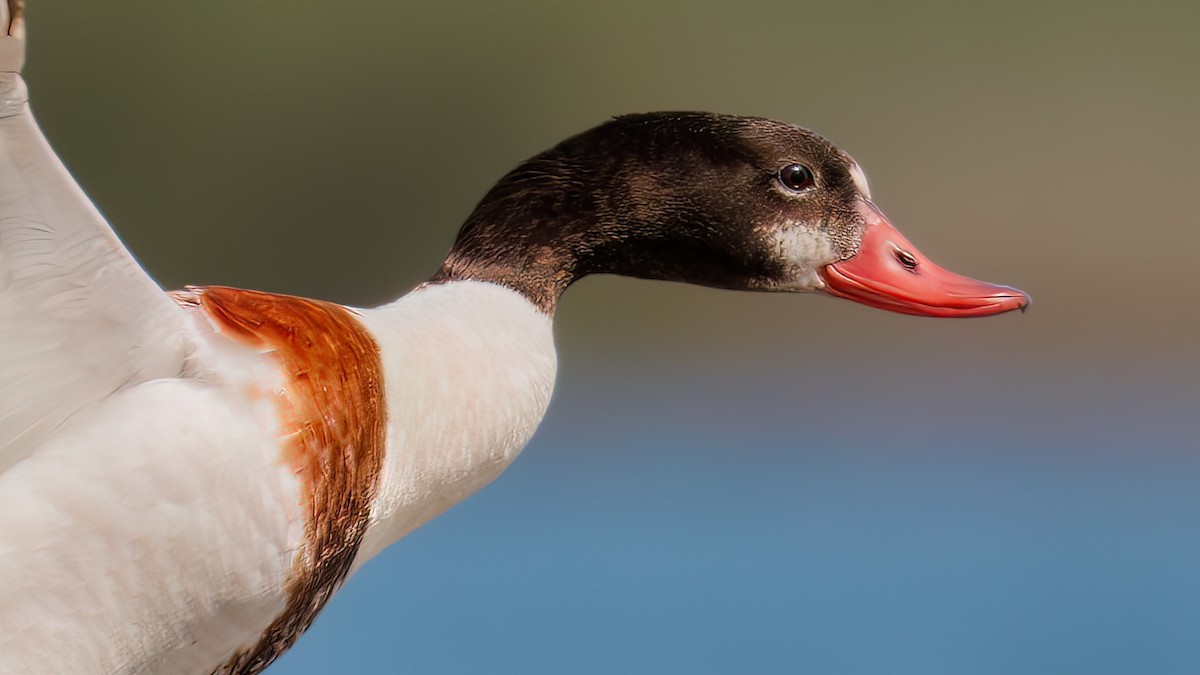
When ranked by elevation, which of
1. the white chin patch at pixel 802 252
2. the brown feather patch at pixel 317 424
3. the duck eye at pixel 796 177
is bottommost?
the brown feather patch at pixel 317 424

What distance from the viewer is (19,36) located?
438 millimetres

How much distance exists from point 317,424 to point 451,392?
0.07 meters

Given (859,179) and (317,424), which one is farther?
(859,179)

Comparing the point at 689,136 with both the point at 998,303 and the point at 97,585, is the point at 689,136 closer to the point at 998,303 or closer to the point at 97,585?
the point at 998,303

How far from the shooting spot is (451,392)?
1.98 feet

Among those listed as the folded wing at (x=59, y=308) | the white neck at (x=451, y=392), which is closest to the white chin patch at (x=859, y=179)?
the white neck at (x=451, y=392)

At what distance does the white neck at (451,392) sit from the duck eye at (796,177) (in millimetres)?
150

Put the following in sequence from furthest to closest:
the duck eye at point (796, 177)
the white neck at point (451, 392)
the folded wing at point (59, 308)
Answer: the duck eye at point (796, 177) → the white neck at point (451, 392) → the folded wing at point (59, 308)

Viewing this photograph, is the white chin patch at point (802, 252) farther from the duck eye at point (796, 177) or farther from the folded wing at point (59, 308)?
the folded wing at point (59, 308)

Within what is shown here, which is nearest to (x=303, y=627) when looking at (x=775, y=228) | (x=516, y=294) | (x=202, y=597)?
(x=202, y=597)

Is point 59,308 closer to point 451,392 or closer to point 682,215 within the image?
point 451,392

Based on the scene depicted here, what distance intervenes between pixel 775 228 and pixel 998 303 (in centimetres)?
13

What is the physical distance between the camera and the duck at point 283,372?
50cm

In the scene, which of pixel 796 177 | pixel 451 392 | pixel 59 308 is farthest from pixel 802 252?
pixel 59 308
